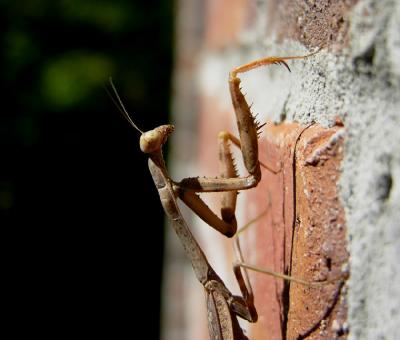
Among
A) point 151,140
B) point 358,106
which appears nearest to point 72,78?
point 151,140

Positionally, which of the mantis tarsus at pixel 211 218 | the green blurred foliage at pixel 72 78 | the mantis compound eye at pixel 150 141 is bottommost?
the mantis tarsus at pixel 211 218

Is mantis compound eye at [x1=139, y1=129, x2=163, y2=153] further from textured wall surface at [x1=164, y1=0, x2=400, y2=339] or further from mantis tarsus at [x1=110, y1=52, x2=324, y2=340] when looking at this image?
textured wall surface at [x1=164, y1=0, x2=400, y2=339]

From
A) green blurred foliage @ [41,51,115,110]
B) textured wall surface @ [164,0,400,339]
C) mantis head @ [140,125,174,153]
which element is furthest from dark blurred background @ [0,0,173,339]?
textured wall surface @ [164,0,400,339]

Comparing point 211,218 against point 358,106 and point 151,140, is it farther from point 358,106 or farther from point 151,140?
point 358,106

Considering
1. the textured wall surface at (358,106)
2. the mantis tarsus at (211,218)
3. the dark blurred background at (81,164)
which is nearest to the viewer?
the textured wall surface at (358,106)

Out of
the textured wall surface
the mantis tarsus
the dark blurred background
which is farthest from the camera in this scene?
the dark blurred background

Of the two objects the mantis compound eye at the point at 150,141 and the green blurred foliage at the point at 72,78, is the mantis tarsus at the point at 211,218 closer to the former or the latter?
the mantis compound eye at the point at 150,141

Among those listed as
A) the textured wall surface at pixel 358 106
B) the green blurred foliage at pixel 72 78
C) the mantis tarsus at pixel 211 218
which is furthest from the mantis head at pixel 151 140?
the green blurred foliage at pixel 72 78

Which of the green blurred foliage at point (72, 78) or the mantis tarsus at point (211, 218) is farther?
the green blurred foliage at point (72, 78)

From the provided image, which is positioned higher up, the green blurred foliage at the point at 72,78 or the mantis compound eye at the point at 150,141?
the green blurred foliage at the point at 72,78

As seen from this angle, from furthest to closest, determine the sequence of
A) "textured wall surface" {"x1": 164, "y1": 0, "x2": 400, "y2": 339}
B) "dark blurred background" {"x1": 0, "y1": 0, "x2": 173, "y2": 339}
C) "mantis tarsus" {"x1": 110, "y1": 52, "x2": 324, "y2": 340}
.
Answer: "dark blurred background" {"x1": 0, "y1": 0, "x2": 173, "y2": 339}, "mantis tarsus" {"x1": 110, "y1": 52, "x2": 324, "y2": 340}, "textured wall surface" {"x1": 164, "y1": 0, "x2": 400, "y2": 339}
